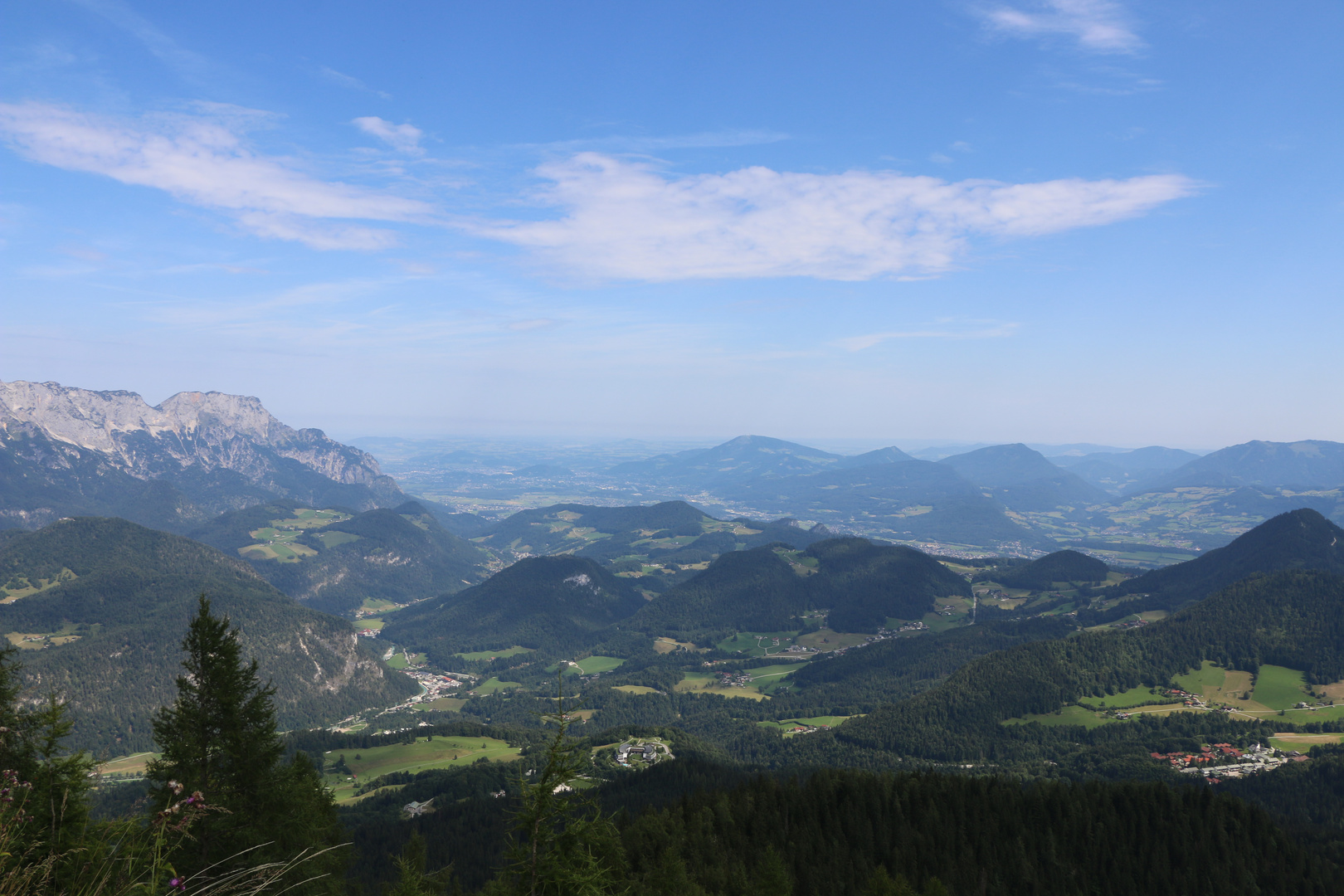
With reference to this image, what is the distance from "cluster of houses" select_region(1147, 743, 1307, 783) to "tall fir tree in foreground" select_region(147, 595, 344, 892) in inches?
8070

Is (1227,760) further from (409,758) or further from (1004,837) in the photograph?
(409,758)

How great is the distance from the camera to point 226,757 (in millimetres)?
31078

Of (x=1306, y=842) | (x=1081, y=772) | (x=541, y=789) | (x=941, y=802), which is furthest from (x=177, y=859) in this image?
(x=1081, y=772)

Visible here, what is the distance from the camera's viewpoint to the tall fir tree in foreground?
2922cm

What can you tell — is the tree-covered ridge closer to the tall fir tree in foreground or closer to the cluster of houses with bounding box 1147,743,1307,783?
the cluster of houses with bounding box 1147,743,1307,783

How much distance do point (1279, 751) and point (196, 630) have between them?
239404 millimetres

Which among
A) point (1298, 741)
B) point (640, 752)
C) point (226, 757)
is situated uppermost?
point (226, 757)

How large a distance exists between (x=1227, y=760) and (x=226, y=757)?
741ft

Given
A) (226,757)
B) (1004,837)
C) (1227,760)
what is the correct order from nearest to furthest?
1. (226,757)
2. (1004,837)
3. (1227,760)

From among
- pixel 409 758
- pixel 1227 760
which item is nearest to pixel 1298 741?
pixel 1227 760

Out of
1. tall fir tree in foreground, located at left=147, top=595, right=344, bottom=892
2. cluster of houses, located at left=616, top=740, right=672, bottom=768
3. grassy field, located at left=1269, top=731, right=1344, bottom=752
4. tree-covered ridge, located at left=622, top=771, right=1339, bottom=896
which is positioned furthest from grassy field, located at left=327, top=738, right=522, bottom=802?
grassy field, located at left=1269, top=731, right=1344, bottom=752

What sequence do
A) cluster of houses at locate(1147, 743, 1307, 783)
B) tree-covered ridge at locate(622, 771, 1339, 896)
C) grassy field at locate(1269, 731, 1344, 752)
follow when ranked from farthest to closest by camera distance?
grassy field at locate(1269, 731, 1344, 752) → cluster of houses at locate(1147, 743, 1307, 783) → tree-covered ridge at locate(622, 771, 1339, 896)

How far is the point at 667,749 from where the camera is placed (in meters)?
188

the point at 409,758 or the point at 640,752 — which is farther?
the point at 409,758
